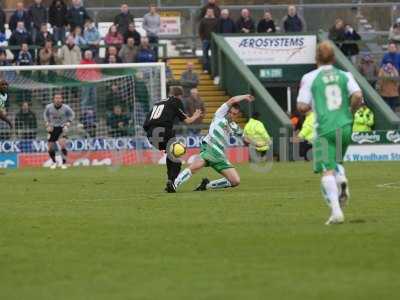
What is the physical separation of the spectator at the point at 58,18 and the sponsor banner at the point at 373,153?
9324mm

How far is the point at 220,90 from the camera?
3841cm

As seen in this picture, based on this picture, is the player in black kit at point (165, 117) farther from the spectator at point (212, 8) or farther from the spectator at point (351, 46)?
the spectator at point (351, 46)

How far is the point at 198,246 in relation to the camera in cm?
1244

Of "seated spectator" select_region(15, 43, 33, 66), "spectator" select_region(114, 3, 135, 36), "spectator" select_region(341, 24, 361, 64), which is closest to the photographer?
"seated spectator" select_region(15, 43, 33, 66)

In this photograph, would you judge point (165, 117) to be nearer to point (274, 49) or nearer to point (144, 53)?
point (144, 53)

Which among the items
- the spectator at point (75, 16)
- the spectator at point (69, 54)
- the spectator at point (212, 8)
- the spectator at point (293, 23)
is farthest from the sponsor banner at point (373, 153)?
the spectator at point (75, 16)

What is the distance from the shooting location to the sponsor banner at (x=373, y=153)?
3466cm

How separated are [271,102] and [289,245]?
23.5 metres

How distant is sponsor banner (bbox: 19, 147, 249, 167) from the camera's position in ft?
113

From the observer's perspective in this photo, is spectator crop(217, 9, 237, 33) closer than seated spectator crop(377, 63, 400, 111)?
No

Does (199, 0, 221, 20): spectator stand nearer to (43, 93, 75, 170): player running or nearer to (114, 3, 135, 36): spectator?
(114, 3, 135, 36): spectator

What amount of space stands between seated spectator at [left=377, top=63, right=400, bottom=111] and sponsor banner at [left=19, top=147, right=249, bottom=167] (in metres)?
5.73

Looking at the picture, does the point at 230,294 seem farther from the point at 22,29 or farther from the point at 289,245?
the point at 22,29

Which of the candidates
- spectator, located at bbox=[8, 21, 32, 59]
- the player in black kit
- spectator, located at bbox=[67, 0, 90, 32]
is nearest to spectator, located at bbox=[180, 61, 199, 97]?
spectator, located at bbox=[67, 0, 90, 32]
